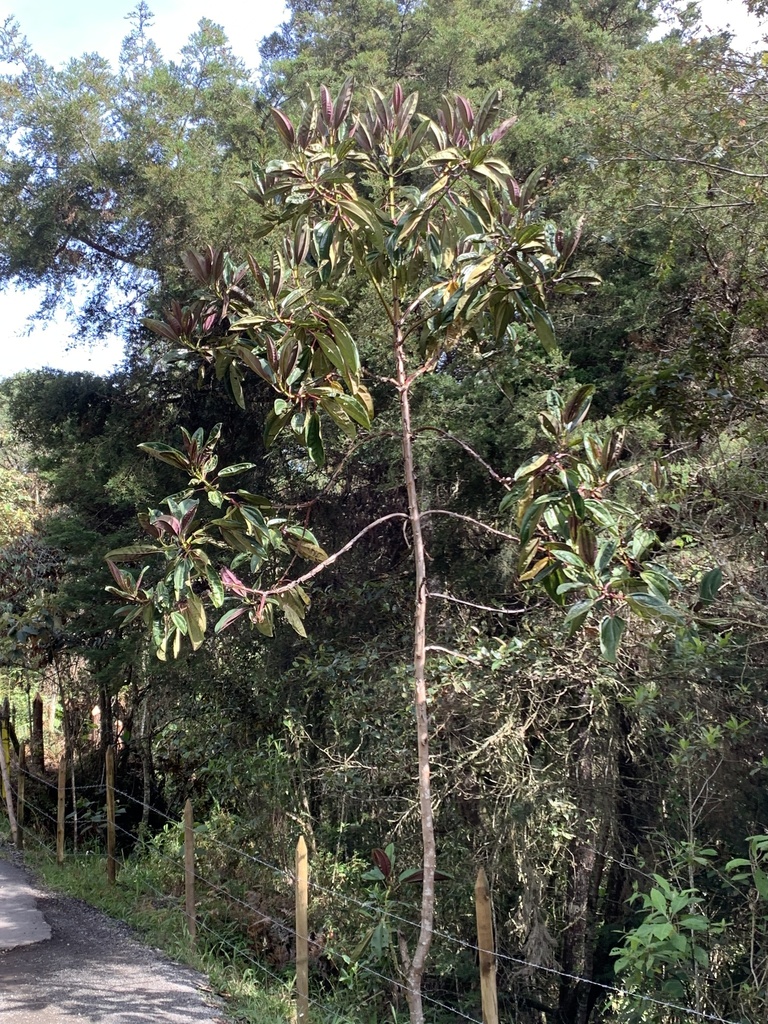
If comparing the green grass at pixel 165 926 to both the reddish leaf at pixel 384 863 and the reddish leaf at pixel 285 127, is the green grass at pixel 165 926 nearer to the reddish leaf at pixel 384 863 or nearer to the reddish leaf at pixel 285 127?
the reddish leaf at pixel 384 863

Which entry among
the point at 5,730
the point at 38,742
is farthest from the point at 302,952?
the point at 38,742

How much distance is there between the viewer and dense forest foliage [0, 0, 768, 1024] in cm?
387

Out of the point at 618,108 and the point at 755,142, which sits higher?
the point at 618,108

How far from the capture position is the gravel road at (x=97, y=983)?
192 inches

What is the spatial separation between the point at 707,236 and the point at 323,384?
392cm

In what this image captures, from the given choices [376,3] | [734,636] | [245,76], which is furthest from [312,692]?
[376,3]

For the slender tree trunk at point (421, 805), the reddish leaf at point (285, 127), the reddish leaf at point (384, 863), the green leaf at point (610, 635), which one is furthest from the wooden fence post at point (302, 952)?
the reddish leaf at point (285, 127)

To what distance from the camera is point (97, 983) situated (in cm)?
549

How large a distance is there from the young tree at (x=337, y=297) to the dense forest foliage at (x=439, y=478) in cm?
2

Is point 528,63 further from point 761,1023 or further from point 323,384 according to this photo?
point 761,1023

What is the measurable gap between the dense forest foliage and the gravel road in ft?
3.66

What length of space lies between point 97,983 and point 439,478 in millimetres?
4291

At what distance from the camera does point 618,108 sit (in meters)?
6.57

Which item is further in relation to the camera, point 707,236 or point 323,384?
point 707,236
